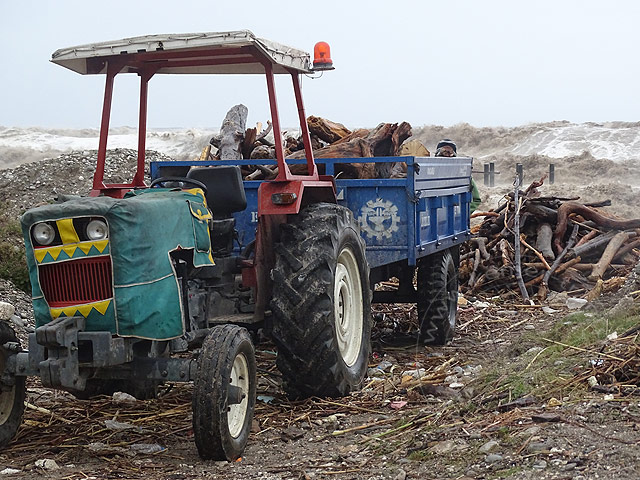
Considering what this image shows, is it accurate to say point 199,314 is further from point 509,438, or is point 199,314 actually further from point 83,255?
point 509,438

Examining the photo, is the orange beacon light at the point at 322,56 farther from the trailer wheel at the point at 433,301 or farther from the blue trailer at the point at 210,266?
the trailer wheel at the point at 433,301

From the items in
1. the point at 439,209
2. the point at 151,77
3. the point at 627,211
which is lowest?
the point at 627,211

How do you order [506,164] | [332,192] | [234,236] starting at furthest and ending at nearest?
[506,164], [332,192], [234,236]

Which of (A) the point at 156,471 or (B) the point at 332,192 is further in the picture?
(B) the point at 332,192

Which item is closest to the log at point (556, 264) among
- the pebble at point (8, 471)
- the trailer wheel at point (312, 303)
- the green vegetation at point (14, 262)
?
the trailer wheel at point (312, 303)

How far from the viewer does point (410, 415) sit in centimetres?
580

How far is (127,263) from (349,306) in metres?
2.39

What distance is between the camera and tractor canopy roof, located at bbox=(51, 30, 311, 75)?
5.50 m

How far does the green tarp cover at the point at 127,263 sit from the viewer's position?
15.6 ft

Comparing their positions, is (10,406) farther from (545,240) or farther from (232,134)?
(545,240)

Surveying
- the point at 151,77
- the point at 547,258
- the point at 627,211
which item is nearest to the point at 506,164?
the point at 627,211

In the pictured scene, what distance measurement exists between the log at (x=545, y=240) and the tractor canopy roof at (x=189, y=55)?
22.3 ft

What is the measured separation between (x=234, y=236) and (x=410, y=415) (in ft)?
5.65

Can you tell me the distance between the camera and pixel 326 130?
9.44 metres
